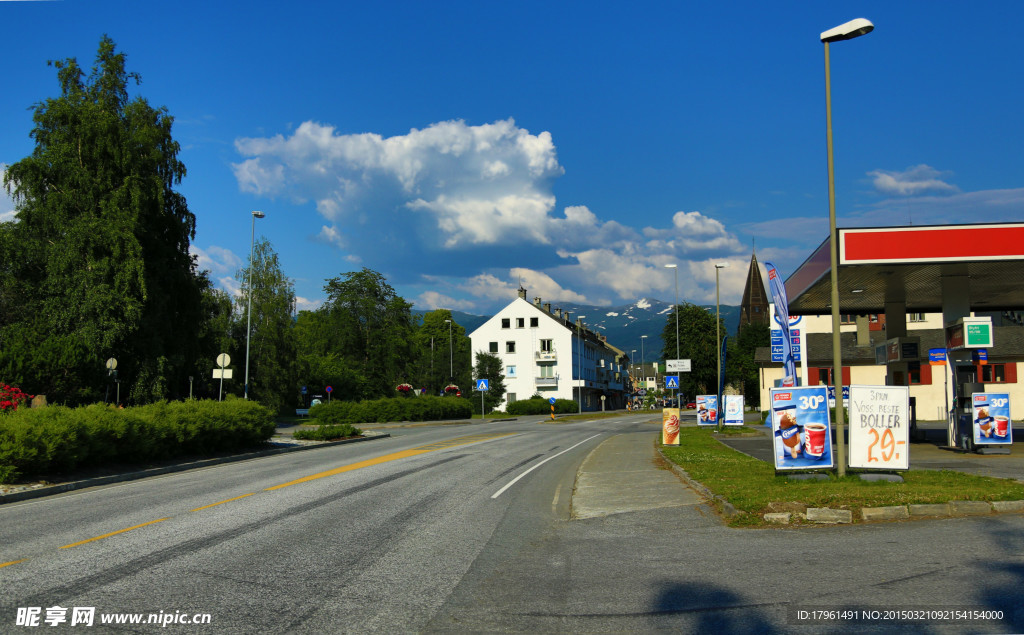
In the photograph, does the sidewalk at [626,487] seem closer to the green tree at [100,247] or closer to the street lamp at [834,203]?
the street lamp at [834,203]

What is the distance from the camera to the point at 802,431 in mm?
12578

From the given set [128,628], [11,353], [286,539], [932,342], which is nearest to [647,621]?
[128,628]

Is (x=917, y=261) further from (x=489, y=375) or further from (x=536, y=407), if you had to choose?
(x=536, y=407)

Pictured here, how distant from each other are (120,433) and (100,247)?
21862mm

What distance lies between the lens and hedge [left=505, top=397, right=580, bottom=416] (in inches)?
2960

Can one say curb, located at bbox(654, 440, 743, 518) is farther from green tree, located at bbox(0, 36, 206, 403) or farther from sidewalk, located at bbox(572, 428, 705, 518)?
green tree, located at bbox(0, 36, 206, 403)

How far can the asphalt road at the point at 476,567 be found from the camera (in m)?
5.51

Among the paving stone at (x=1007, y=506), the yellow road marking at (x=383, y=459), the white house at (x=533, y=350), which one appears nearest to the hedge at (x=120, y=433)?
the yellow road marking at (x=383, y=459)

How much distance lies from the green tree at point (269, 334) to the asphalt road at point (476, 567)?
49.9 meters

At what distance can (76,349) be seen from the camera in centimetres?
3156

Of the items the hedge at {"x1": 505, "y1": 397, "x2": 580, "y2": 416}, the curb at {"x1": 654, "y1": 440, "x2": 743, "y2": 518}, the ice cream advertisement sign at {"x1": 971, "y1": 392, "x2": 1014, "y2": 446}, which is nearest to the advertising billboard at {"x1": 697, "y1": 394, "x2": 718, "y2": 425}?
the ice cream advertisement sign at {"x1": 971, "y1": 392, "x2": 1014, "y2": 446}

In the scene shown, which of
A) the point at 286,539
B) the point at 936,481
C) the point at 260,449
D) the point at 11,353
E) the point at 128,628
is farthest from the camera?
the point at 11,353

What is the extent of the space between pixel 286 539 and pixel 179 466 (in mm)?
11689

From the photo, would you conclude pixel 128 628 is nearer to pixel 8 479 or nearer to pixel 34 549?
pixel 34 549
